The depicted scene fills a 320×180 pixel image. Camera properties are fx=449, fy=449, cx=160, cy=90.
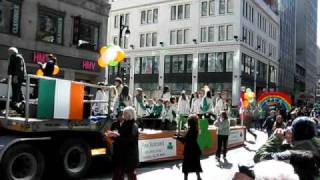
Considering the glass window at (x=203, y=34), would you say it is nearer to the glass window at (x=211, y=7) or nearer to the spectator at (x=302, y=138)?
the glass window at (x=211, y=7)

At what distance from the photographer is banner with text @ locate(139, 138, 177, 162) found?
12.7 m

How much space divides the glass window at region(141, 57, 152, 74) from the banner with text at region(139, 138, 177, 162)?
41.8m

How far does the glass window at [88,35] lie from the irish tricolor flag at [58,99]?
1635 cm

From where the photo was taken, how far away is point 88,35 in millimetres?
26906

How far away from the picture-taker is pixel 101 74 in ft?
92.0

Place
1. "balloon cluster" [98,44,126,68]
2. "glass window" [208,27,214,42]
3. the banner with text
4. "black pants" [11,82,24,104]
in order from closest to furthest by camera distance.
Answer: "black pants" [11,82,24,104] < the banner with text < "balloon cluster" [98,44,126,68] < "glass window" [208,27,214,42]

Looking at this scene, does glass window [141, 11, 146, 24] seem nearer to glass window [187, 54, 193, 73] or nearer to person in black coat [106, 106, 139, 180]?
glass window [187, 54, 193, 73]

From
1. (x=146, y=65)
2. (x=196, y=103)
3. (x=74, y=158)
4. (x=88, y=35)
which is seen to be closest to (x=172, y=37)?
(x=146, y=65)

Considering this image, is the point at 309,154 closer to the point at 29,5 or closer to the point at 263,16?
the point at 29,5

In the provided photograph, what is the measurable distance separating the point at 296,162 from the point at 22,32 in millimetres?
20368

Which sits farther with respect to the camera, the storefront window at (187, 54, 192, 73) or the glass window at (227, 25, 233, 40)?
the storefront window at (187, 54, 192, 73)

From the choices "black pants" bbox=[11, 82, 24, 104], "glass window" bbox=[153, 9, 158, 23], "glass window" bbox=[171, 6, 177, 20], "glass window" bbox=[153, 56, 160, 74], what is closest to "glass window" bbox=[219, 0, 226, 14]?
"glass window" bbox=[171, 6, 177, 20]

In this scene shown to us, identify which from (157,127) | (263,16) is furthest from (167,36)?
(157,127)

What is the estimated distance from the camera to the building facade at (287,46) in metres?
73.1
